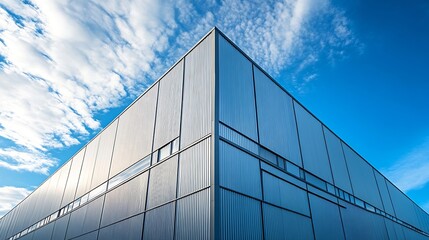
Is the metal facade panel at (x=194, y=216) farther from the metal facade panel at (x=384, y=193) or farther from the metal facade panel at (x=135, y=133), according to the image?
the metal facade panel at (x=384, y=193)

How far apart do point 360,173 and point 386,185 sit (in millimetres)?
8830

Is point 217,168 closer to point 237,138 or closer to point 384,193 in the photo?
point 237,138

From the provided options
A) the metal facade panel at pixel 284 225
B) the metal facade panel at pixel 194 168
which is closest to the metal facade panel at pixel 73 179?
the metal facade panel at pixel 194 168

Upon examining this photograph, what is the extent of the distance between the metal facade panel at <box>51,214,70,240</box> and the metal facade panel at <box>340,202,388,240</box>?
22913 mm

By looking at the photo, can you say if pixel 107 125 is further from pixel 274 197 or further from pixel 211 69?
pixel 274 197

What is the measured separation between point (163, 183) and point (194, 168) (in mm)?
2590

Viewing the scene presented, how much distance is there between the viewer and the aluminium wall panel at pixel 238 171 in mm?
11586

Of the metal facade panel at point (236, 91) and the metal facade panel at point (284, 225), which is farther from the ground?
the metal facade panel at point (236, 91)

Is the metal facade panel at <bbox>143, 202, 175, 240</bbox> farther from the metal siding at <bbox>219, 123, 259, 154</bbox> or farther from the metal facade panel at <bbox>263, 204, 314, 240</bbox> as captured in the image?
the metal facade panel at <bbox>263, 204, 314, 240</bbox>

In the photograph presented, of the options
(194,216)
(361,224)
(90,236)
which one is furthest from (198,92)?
(361,224)

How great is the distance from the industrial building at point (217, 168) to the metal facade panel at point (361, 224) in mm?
118

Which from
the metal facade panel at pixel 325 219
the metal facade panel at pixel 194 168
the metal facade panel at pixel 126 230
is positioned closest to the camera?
the metal facade panel at pixel 194 168

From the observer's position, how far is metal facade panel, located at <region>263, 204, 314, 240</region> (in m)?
12.5

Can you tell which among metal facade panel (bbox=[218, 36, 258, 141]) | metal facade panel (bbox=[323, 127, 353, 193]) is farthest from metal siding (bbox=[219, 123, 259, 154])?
metal facade panel (bbox=[323, 127, 353, 193])
